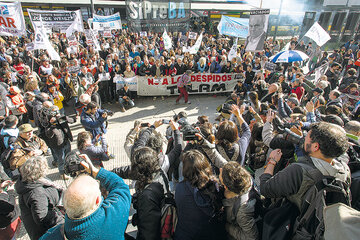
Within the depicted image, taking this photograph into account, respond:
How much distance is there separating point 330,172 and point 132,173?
177 centimetres

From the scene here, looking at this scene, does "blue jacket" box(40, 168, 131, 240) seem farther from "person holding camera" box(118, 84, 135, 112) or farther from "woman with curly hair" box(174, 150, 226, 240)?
"person holding camera" box(118, 84, 135, 112)

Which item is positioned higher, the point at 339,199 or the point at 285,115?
the point at 339,199

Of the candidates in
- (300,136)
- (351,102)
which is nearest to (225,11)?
(351,102)

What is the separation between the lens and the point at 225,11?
22109 mm

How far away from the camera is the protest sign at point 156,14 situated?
15578 millimetres

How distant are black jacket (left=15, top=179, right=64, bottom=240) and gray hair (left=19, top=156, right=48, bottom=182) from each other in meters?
0.06

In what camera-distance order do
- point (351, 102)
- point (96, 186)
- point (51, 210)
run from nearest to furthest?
point (96, 186) < point (51, 210) < point (351, 102)

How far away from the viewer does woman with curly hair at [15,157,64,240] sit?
7.34 ft

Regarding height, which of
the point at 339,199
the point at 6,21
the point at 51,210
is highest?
the point at 6,21

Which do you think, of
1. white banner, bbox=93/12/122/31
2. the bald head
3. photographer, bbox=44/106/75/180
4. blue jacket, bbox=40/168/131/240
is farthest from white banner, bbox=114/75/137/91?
the bald head

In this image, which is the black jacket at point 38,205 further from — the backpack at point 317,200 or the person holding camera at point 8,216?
the backpack at point 317,200

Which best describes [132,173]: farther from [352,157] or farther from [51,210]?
[352,157]

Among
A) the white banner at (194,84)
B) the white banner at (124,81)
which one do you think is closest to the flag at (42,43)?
the white banner at (124,81)

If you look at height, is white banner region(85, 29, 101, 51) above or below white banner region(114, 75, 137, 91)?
above
